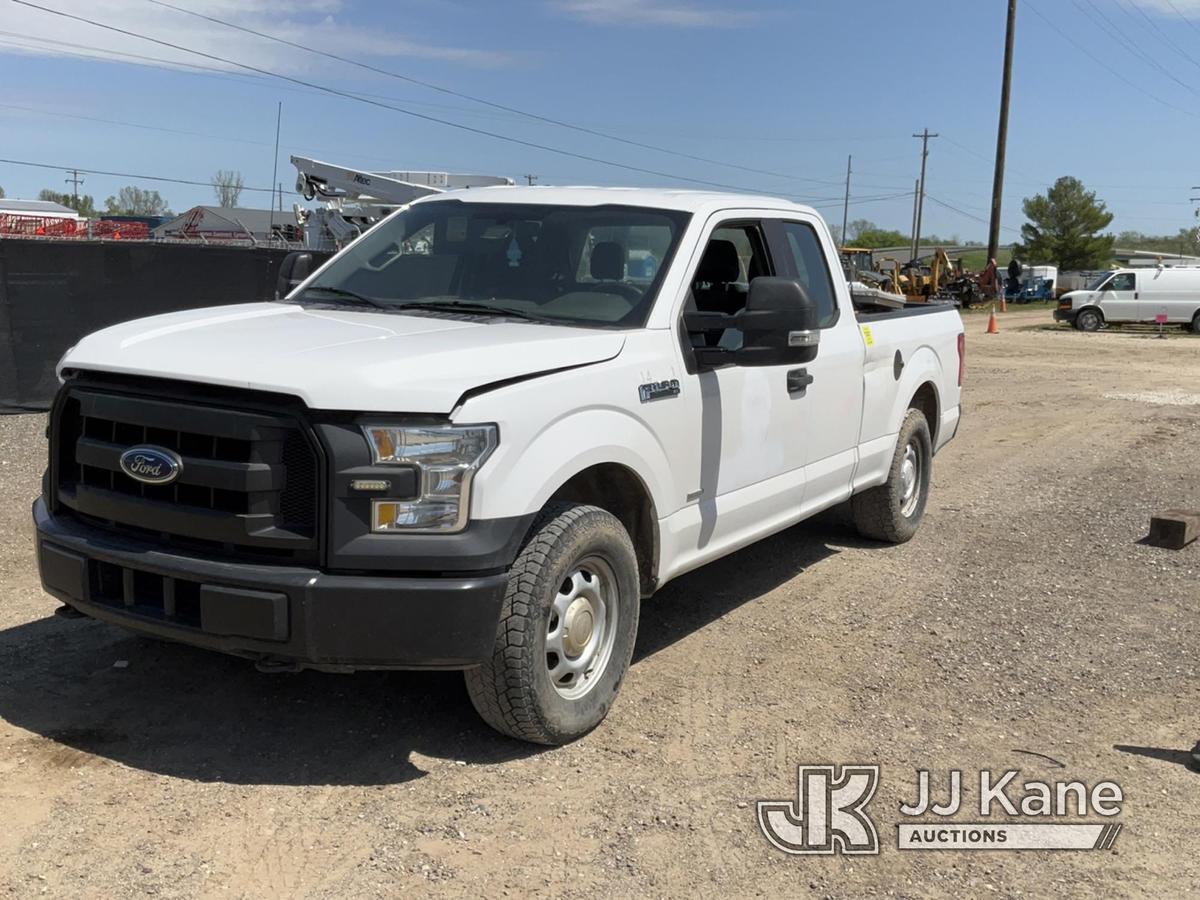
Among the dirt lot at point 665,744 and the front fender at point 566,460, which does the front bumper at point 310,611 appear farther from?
the dirt lot at point 665,744

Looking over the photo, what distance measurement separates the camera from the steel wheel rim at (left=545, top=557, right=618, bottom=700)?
14.1ft

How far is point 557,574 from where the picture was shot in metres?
4.09

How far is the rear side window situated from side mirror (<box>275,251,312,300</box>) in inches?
96.4

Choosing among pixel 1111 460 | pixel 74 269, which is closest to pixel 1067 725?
pixel 1111 460

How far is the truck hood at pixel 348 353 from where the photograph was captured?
374 centimetres

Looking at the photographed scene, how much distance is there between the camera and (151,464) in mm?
3912

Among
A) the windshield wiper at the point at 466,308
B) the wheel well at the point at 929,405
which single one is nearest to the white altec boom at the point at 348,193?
the wheel well at the point at 929,405

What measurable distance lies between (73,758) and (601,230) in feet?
9.68

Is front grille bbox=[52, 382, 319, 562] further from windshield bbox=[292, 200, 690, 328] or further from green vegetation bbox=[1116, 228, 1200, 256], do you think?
green vegetation bbox=[1116, 228, 1200, 256]

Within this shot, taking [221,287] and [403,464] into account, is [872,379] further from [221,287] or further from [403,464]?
[221,287]

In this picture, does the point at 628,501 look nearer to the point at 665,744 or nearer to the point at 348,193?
the point at 665,744

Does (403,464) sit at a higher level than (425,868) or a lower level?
higher

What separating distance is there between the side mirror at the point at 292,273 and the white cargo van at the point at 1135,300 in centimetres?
3255

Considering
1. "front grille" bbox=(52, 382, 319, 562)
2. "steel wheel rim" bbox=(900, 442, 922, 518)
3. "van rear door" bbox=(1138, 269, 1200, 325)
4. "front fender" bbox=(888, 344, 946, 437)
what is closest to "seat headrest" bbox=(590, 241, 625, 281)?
"front grille" bbox=(52, 382, 319, 562)
